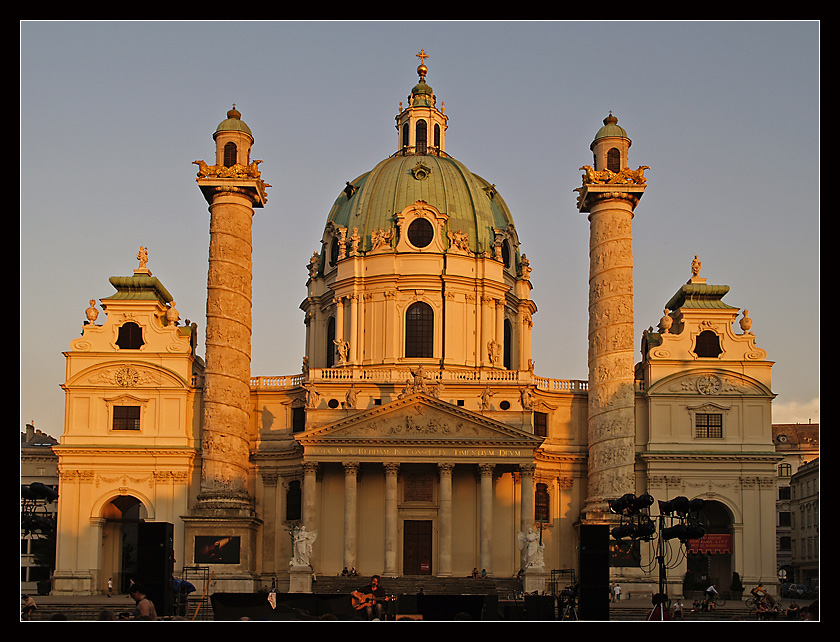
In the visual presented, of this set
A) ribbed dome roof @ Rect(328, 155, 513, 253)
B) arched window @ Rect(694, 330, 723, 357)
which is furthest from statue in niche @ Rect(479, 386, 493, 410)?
ribbed dome roof @ Rect(328, 155, 513, 253)

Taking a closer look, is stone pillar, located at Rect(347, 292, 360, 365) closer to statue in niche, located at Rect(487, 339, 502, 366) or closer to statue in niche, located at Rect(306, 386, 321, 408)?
statue in niche, located at Rect(306, 386, 321, 408)

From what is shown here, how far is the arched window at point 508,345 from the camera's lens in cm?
7250

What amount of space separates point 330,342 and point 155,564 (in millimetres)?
39396

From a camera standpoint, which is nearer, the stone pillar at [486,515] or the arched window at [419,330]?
the stone pillar at [486,515]

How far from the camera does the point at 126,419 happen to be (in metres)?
62.9

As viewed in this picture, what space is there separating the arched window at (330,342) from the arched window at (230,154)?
530 inches

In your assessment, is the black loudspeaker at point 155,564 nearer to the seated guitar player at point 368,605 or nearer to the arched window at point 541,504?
the seated guitar player at point 368,605

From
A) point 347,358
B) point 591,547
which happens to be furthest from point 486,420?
point 591,547

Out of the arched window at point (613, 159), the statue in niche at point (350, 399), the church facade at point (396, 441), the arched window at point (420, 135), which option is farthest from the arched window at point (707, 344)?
the arched window at point (420, 135)

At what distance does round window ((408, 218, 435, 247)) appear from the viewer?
70.9 m

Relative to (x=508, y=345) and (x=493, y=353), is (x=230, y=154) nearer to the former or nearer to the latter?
(x=493, y=353)
